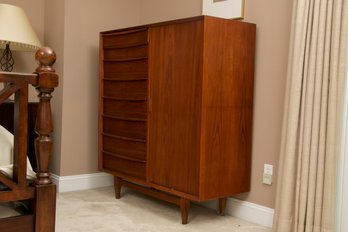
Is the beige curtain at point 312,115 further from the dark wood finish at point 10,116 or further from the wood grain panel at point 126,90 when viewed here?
the dark wood finish at point 10,116

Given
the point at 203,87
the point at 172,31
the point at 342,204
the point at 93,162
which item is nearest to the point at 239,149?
the point at 203,87

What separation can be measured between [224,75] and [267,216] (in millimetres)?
988

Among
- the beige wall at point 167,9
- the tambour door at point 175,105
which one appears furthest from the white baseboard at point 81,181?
the beige wall at point 167,9

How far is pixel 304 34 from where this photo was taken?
7.41ft

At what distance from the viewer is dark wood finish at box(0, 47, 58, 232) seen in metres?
1.32

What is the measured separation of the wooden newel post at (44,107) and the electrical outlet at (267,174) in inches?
65.8

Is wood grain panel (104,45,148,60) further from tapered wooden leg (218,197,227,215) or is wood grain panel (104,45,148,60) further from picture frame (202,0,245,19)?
tapered wooden leg (218,197,227,215)

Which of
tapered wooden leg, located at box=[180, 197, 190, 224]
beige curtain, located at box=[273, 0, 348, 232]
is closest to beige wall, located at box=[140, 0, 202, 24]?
beige curtain, located at box=[273, 0, 348, 232]

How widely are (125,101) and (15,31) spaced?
983 mm

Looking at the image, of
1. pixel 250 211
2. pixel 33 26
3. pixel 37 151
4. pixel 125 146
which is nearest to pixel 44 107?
pixel 37 151

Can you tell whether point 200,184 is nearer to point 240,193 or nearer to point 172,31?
point 240,193

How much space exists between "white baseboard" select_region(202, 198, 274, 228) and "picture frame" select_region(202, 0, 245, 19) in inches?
52.1

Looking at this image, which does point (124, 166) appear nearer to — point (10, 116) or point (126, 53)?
point (126, 53)

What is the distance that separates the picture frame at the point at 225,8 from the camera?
280 centimetres
